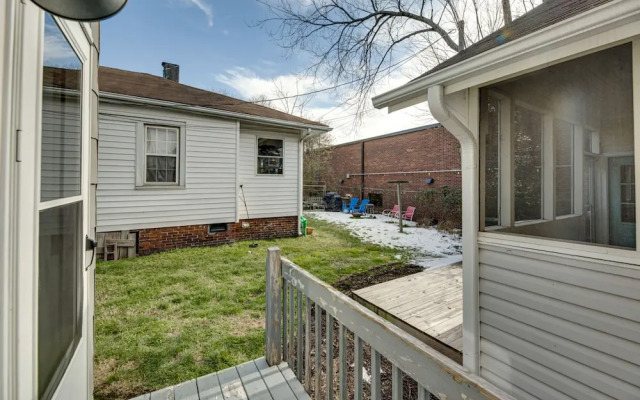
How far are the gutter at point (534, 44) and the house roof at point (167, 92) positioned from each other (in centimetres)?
577

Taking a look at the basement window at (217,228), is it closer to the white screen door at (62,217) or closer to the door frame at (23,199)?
the white screen door at (62,217)

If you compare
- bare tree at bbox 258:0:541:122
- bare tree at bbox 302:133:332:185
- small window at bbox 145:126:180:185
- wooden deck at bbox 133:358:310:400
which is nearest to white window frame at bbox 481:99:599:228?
wooden deck at bbox 133:358:310:400

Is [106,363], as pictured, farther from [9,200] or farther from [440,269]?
[440,269]

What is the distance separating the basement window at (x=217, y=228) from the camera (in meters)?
7.37

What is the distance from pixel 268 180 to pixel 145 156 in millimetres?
3019

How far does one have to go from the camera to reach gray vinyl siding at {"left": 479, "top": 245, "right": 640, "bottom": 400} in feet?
5.60

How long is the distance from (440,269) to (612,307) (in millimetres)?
3482

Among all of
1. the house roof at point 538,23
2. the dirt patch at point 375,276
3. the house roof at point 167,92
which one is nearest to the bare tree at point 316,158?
the house roof at point 167,92

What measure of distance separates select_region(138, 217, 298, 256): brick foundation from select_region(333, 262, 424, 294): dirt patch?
3.61 metres

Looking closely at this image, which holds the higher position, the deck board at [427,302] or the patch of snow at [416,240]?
the patch of snow at [416,240]

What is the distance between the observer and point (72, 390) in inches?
56.5

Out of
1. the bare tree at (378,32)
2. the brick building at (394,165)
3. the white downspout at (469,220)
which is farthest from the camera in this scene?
the brick building at (394,165)

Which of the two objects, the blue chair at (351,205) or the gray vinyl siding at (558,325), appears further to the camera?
the blue chair at (351,205)

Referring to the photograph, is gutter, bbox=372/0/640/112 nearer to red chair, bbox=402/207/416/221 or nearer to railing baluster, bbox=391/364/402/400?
railing baluster, bbox=391/364/402/400
